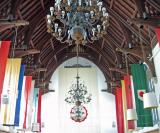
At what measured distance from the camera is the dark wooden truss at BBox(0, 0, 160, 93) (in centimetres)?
826

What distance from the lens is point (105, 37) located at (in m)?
14.2

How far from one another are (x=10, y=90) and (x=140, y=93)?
5.18 m

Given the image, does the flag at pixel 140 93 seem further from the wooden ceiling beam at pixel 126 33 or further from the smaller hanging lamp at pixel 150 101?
the smaller hanging lamp at pixel 150 101

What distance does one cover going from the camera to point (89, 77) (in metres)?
17.7

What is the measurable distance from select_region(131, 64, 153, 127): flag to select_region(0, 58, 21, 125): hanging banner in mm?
4837

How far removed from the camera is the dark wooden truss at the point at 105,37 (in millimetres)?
8258

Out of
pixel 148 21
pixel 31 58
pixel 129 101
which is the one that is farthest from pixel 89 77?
pixel 148 21

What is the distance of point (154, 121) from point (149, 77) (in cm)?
200

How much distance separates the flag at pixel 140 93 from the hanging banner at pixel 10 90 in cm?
484

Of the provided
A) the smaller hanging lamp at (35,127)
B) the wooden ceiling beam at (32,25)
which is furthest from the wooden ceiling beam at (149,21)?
the smaller hanging lamp at (35,127)

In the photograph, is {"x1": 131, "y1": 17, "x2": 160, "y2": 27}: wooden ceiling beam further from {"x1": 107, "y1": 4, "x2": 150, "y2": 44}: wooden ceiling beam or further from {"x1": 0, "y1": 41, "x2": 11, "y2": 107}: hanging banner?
{"x1": 0, "y1": 41, "x2": 11, "y2": 107}: hanging banner

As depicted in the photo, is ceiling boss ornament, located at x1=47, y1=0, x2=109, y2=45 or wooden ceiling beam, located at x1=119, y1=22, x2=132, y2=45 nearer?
ceiling boss ornament, located at x1=47, y1=0, x2=109, y2=45

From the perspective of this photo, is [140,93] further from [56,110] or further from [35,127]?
[56,110]

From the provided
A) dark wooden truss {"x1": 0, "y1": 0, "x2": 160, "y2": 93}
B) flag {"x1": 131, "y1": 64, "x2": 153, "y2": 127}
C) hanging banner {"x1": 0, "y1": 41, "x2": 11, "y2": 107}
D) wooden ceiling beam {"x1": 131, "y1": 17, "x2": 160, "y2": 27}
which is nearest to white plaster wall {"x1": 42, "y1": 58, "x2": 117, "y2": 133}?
dark wooden truss {"x1": 0, "y1": 0, "x2": 160, "y2": 93}
